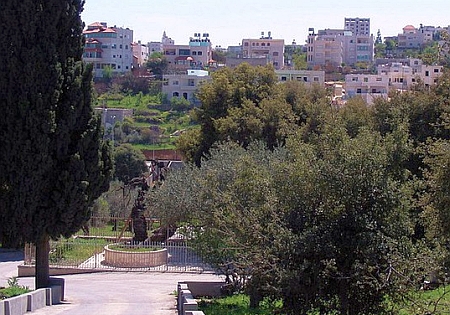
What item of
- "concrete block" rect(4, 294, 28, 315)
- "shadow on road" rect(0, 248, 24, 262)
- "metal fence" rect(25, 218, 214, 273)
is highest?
"concrete block" rect(4, 294, 28, 315)

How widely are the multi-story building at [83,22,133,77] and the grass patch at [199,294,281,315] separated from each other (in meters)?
88.0

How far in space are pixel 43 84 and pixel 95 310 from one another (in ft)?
17.8

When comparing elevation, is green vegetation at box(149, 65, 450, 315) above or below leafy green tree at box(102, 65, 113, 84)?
below

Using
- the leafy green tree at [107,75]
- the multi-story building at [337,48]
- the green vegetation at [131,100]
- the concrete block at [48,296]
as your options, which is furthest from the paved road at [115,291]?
the multi-story building at [337,48]

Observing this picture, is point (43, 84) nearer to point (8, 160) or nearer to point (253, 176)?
point (8, 160)

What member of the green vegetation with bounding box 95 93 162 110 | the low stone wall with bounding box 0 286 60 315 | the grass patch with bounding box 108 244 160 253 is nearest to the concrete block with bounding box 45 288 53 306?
the low stone wall with bounding box 0 286 60 315

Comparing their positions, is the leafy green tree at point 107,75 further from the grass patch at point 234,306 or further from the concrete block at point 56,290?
the grass patch at point 234,306

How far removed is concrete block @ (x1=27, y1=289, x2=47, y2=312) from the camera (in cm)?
1652

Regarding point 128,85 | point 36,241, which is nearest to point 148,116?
point 128,85

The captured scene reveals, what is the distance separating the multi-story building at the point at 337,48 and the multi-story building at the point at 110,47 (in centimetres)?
2834

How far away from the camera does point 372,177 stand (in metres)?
11.0

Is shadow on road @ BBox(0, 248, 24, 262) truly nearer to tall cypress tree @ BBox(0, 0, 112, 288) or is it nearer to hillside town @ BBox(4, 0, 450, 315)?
hillside town @ BBox(4, 0, 450, 315)

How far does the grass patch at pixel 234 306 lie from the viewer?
48.8 ft

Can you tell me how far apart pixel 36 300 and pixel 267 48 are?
10311 centimetres
